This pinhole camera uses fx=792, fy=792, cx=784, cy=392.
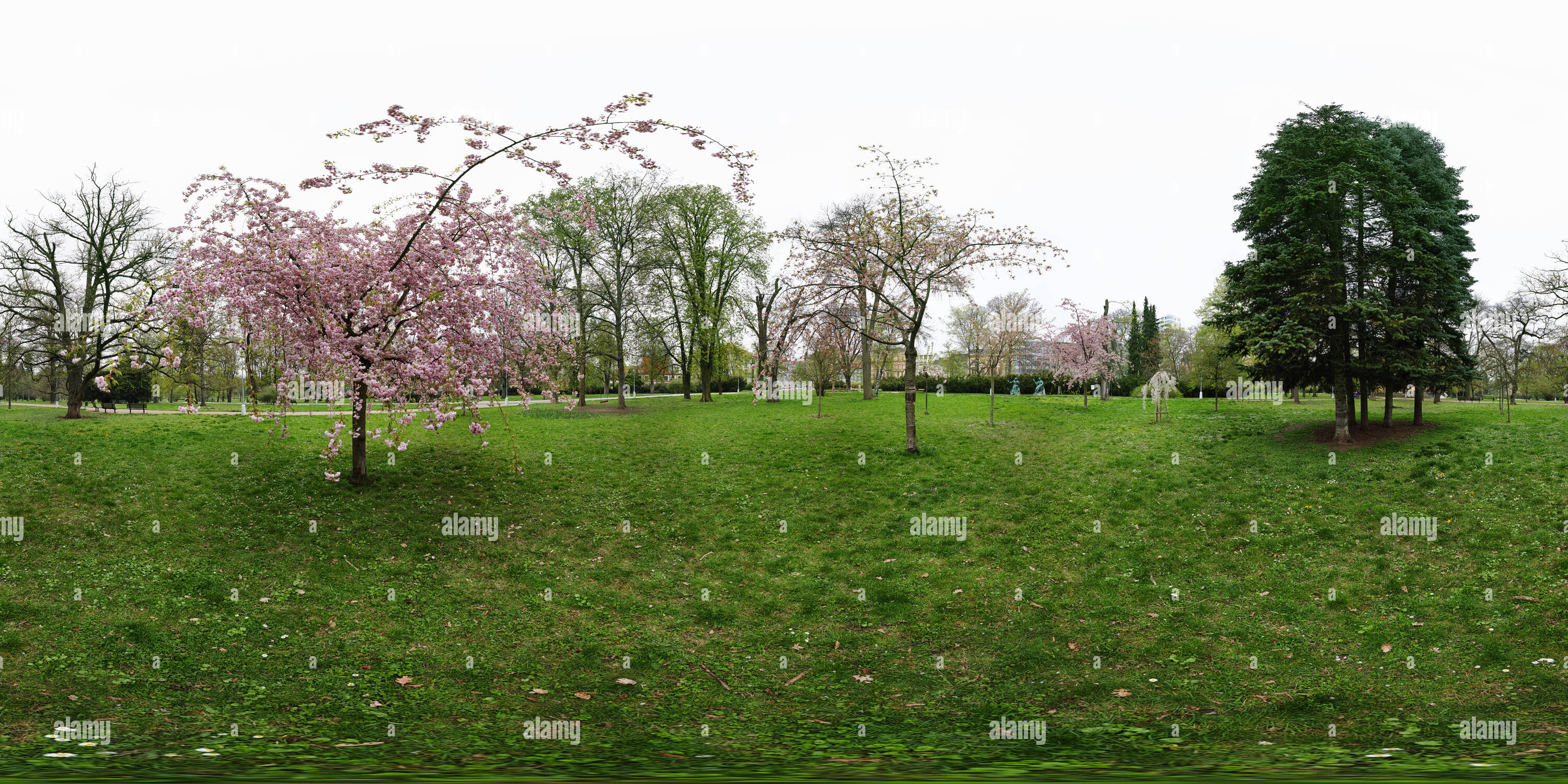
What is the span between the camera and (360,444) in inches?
747

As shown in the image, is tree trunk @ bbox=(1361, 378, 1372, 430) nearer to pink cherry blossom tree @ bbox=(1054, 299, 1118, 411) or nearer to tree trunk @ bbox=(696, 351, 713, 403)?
pink cherry blossom tree @ bbox=(1054, 299, 1118, 411)

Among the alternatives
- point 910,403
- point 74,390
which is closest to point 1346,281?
point 910,403

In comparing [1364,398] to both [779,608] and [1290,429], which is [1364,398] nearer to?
[1290,429]

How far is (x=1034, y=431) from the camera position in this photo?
29.8 metres

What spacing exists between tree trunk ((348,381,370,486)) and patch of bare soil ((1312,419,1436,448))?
26.7 metres

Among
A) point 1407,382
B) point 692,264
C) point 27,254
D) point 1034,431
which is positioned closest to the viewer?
point 1407,382

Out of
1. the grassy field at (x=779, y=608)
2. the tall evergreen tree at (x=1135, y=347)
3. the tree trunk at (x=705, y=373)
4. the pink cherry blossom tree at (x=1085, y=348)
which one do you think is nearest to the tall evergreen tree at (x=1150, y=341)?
the tall evergreen tree at (x=1135, y=347)

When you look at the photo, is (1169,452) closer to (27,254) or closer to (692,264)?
(692,264)

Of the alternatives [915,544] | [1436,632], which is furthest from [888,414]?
[1436,632]

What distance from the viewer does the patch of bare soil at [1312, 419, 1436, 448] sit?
2419 centimetres

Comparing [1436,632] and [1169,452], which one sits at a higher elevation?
[1169,452]

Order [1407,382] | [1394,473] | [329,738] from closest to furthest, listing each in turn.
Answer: [329,738] < [1394,473] < [1407,382]

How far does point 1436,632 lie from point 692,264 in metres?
37.6

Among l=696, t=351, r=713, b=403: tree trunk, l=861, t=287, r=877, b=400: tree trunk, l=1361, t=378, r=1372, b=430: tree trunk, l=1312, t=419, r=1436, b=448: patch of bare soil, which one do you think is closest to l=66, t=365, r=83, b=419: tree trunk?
l=696, t=351, r=713, b=403: tree trunk
